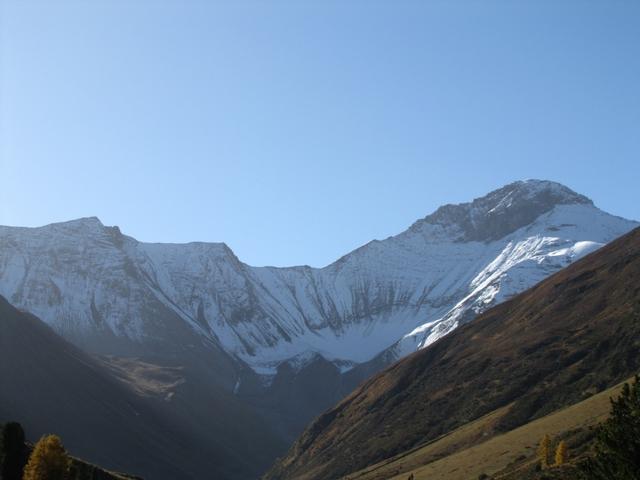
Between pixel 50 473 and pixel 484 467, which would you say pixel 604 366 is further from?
pixel 50 473

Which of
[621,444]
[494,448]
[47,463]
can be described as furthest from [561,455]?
[47,463]

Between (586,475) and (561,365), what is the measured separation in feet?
459

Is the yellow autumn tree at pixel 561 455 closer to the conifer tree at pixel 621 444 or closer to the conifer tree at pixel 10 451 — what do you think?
→ the conifer tree at pixel 621 444

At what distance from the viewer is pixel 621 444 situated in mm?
57250

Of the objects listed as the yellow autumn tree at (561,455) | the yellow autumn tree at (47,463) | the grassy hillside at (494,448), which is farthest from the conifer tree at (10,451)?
the yellow autumn tree at (561,455)

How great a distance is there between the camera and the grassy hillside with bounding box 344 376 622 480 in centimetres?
12444

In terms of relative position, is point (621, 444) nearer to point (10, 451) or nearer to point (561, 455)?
point (561, 455)

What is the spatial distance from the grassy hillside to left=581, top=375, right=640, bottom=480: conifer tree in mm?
41143

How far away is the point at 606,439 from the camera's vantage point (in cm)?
5781

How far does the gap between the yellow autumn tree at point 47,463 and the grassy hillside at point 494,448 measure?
5058 centimetres

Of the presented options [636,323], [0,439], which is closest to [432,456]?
[636,323]

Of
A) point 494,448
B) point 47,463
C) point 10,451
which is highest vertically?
point 10,451

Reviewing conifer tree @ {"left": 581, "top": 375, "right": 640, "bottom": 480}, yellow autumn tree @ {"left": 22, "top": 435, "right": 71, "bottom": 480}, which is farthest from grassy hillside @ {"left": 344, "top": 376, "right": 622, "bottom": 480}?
yellow autumn tree @ {"left": 22, "top": 435, "right": 71, "bottom": 480}

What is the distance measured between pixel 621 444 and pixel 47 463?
47698 mm
